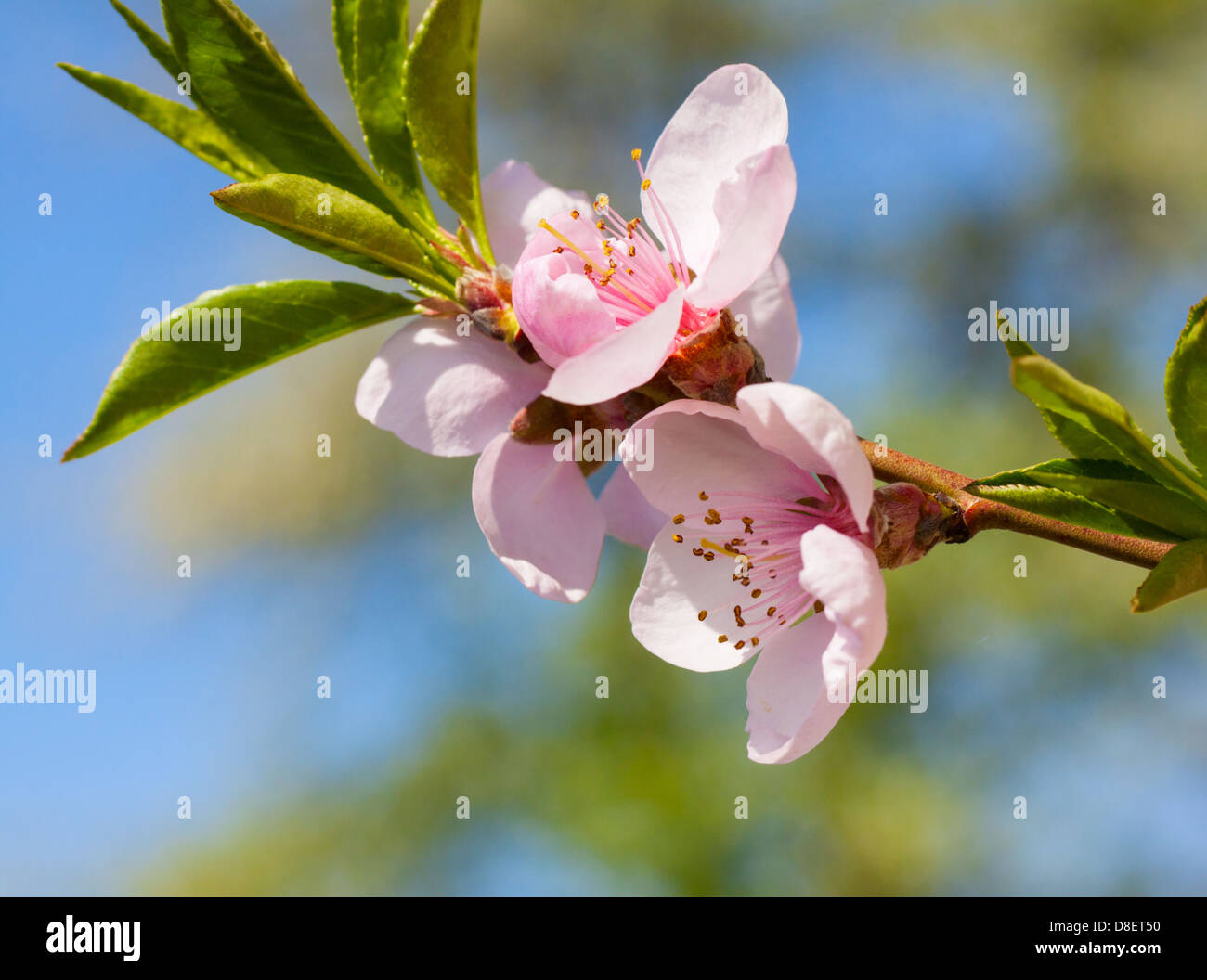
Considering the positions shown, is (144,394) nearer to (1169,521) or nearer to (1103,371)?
(1169,521)

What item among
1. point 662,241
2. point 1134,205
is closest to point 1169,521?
point 662,241

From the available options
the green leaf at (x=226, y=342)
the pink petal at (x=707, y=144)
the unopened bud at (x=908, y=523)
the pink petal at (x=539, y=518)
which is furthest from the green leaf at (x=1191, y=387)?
the green leaf at (x=226, y=342)

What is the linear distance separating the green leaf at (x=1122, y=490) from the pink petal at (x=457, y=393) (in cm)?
31

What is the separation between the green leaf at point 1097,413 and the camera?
435 millimetres

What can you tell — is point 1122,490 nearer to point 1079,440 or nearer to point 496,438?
point 1079,440

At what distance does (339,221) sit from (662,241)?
0.22 meters

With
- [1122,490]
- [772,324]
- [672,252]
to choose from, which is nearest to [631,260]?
[672,252]

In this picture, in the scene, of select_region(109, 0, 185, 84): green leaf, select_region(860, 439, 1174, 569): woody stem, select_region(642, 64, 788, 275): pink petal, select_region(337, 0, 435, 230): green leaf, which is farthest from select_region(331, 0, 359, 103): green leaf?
select_region(860, 439, 1174, 569): woody stem

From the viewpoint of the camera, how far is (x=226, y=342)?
0.63 meters

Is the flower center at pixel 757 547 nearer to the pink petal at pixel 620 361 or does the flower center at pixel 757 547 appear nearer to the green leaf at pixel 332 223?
the pink petal at pixel 620 361

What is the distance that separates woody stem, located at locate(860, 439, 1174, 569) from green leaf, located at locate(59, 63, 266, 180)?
0.47 m

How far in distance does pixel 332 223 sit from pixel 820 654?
0.40 m

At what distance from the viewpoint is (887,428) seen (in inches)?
235

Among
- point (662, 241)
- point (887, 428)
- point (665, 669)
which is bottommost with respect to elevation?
point (665, 669)
